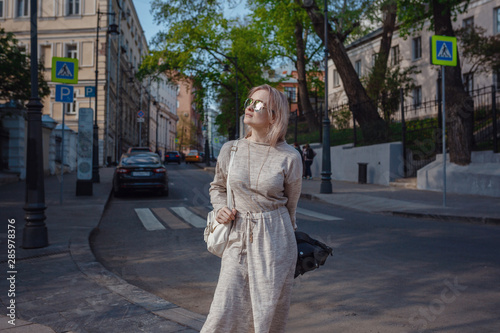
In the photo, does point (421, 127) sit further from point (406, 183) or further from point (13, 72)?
point (13, 72)

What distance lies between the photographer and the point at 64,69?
11.7 meters

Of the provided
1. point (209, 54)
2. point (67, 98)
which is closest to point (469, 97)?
point (67, 98)

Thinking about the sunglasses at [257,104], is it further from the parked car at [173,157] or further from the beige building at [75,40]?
the parked car at [173,157]

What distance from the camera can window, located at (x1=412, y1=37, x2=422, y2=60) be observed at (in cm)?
3725

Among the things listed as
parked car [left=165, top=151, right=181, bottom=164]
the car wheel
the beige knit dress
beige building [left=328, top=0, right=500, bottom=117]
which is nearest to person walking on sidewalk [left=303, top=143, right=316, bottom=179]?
beige building [left=328, top=0, right=500, bottom=117]

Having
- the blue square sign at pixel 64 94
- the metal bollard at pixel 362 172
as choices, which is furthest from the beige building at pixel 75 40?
the blue square sign at pixel 64 94

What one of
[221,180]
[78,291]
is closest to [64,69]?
[78,291]

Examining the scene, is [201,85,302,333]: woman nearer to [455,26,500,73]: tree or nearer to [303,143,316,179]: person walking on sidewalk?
[303,143,316,179]: person walking on sidewalk

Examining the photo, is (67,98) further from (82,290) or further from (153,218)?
(82,290)

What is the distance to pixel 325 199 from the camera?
14.6m

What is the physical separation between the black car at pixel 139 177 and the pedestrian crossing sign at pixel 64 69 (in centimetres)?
481

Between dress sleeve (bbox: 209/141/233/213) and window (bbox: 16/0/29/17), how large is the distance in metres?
45.4

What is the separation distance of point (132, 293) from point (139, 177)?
11791 millimetres

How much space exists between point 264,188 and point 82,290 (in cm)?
302
